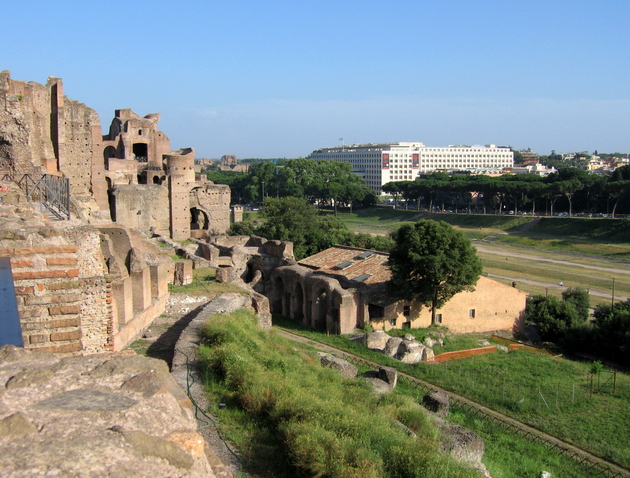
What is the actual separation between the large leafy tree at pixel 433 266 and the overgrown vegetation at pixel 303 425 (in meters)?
13.0

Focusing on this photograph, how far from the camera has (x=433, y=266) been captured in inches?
869

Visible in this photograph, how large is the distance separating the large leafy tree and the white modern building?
94.5 metres

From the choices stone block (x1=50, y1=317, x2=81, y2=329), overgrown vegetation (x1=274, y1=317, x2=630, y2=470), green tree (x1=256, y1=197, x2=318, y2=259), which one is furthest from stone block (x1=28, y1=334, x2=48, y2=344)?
green tree (x1=256, y1=197, x2=318, y2=259)

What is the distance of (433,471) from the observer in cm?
620

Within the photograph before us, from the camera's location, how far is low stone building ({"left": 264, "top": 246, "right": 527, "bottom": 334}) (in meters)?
22.7

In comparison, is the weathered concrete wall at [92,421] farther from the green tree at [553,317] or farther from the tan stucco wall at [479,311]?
the green tree at [553,317]

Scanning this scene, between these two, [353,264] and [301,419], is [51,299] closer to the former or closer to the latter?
[301,419]

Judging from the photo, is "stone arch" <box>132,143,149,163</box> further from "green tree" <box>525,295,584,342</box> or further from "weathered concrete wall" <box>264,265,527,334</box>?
"green tree" <box>525,295,584,342</box>

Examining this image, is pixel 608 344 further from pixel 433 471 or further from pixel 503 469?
pixel 433 471

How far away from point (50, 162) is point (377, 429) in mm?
21412

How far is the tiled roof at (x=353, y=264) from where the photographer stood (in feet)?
80.9

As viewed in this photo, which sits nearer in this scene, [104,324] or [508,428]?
[104,324]

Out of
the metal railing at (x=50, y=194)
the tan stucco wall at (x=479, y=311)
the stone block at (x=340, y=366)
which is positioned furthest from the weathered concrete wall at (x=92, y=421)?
the tan stucco wall at (x=479, y=311)

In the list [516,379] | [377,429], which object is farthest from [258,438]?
[516,379]
